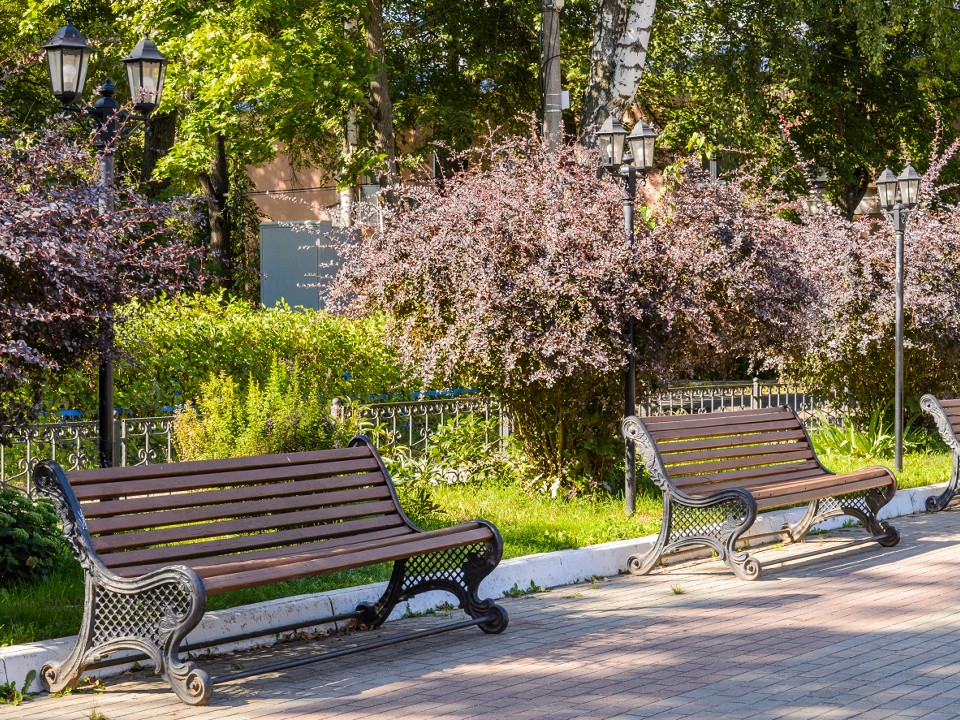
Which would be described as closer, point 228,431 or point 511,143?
point 228,431

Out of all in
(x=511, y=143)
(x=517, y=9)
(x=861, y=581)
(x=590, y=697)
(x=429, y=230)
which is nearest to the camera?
(x=590, y=697)

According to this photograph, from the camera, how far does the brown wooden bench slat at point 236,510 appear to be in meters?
5.93

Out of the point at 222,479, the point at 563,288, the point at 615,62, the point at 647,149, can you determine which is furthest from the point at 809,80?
the point at 222,479

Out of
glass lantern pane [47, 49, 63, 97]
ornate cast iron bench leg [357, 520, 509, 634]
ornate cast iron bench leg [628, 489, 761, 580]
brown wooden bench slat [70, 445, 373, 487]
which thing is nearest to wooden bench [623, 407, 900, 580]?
ornate cast iron bench leg [628, 489, 761, 580]

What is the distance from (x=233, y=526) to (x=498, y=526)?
3791 millimetres

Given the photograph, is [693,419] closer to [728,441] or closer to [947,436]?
[728,441]

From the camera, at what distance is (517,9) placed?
26.3 meters

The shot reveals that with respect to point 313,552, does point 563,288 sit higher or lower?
higher

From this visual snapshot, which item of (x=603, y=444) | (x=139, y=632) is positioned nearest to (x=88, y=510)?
(x=139, y=632)

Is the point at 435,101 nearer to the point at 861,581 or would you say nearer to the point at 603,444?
the point at 603,444

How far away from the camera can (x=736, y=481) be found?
9.58m

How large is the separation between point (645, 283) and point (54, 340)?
5477 millimetres

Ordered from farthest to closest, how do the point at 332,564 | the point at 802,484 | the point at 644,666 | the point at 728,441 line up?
the point at 728,441, the point at 802,484, the point at 644,666, the point at 332,564

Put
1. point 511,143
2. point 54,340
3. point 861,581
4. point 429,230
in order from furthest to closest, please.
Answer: point 511,143
point 429,230
point 861,581
point 54,340
